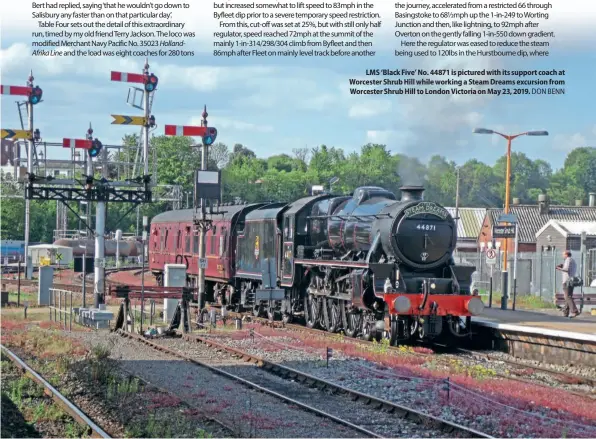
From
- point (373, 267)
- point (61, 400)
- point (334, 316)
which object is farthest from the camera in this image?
point (334, 316)

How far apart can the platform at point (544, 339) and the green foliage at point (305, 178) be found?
19.8 feet

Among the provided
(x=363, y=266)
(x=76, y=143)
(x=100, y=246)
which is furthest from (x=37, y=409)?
(x=76, y=143)

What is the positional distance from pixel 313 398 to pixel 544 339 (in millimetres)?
7750

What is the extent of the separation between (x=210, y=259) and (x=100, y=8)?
1839 centimetres

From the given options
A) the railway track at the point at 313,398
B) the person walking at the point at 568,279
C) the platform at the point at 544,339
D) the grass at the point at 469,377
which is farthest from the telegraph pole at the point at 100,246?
the person walking at the point at 568,279

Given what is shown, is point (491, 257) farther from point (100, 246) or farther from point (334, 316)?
point (100, 246)

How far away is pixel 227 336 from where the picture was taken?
2242 cm

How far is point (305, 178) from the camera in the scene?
81938 millimetres

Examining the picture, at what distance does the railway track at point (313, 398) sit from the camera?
37.8ft

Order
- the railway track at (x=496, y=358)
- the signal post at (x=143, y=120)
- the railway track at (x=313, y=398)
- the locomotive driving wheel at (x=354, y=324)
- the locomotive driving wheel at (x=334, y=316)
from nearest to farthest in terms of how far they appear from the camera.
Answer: the railway track at (x=313, y=398)
the railway track at (x=496, y=358)
the locomotive driving wheel at (x=354, y=324)
the locomotive driving wheel at (x=334, y=316)
the signal post at (x=143, y=120)

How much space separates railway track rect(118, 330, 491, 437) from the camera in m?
11.5

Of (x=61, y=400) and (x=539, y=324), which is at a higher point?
(x=539, y=324)

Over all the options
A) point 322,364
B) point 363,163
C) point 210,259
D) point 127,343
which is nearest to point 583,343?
point 322,364

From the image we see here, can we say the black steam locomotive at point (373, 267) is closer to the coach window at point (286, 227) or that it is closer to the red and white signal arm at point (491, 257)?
the coach window at point (286, 227)
